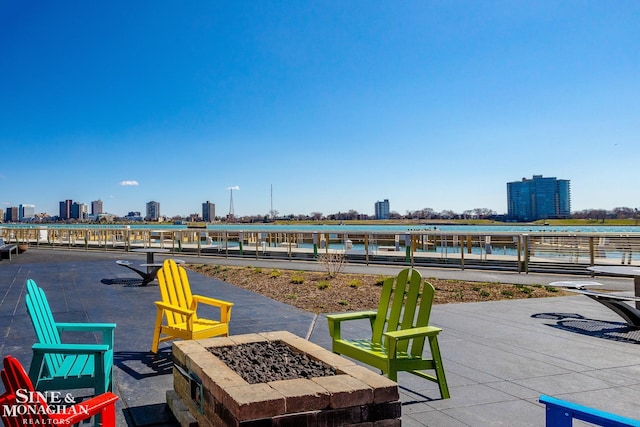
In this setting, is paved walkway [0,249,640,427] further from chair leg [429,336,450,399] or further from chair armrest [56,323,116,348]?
chair armrest [56,323,116,348]

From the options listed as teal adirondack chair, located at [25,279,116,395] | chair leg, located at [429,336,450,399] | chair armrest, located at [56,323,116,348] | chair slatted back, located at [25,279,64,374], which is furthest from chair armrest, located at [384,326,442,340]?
chair slatted back, located at [25,279,64,374]

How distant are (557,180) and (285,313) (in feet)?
216

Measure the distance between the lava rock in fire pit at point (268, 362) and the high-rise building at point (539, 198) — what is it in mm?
68330

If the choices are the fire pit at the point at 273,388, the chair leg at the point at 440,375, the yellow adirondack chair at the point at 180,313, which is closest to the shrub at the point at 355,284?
the yellow adirondack chair at the point at 180,313

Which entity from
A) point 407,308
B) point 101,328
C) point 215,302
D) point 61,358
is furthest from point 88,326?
point 407,308

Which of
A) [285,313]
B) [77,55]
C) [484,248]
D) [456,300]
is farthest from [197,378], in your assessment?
[77,55]

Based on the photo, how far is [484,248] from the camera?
18.5 meters

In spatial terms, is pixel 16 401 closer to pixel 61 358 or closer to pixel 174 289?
pixel 61 358

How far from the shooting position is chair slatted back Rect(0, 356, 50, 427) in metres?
1.96

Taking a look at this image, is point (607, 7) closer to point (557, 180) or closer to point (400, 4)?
point (400, 4)

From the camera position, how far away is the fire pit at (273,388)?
2.30 meters

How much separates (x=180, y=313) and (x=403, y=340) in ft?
6.87

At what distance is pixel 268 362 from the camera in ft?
10.4

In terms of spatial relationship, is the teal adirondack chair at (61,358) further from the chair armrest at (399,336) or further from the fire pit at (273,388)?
the chair armrest at (399,336)
